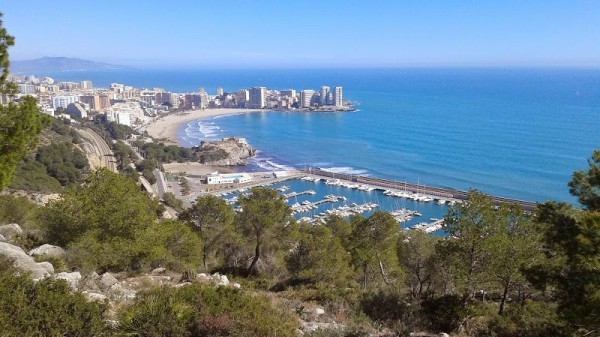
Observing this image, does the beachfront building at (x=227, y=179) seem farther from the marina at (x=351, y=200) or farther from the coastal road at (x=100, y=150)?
the coastal road at (x=100, y=150)

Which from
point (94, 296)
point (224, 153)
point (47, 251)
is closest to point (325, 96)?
point (224, 153)

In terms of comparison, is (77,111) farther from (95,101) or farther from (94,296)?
(94,296)

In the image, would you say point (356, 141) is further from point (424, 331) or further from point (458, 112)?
point (424, 331)

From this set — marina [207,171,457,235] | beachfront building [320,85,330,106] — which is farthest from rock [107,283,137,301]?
beachfront building [320,85,330,106]

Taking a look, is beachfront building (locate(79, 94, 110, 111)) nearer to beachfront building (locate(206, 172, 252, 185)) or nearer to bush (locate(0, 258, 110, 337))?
beachfront building (locate(206, 172, 252, 185))

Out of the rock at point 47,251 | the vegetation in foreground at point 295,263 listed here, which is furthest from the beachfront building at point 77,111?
the rock at point 47,251
